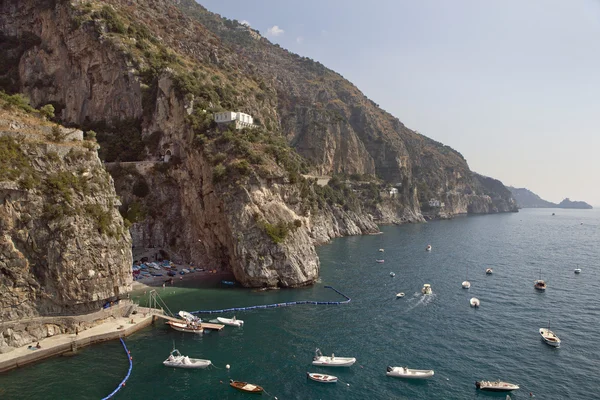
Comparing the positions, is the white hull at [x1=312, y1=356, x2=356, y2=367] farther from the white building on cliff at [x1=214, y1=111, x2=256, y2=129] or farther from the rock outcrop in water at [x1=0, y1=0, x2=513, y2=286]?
the white building on cliff at [x1=214, y1=111, x2=256, y2=129]

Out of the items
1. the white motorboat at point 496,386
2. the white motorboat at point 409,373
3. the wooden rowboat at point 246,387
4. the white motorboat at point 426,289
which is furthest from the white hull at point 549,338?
the wooden rowboat at point 246,387

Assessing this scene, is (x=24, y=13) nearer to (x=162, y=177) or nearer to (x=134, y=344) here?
(x=162, y=177)

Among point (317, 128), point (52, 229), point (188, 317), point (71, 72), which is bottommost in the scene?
point (188, 317)

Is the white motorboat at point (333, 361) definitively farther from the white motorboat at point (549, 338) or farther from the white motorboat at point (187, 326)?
the white motorboat at point (549, 338)

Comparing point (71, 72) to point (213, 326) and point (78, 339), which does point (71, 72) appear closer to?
point (78, 339)

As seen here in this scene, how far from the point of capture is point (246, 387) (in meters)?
31.8

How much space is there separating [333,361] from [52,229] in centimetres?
3043

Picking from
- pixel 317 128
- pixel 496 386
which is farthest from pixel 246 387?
pixel 317 128

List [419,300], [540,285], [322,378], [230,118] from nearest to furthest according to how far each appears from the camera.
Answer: [322,378] < [419,300] < [540,285] < [230,118]

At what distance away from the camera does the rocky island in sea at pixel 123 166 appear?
39.7 meters

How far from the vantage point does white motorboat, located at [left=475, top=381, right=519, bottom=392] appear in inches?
1260

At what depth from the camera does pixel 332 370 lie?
35.5 metres

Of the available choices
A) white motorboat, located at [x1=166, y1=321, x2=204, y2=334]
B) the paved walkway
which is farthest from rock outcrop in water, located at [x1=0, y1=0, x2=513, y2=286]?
the paved walkway

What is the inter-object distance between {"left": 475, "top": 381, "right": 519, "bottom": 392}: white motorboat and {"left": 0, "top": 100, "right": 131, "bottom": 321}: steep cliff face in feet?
123
